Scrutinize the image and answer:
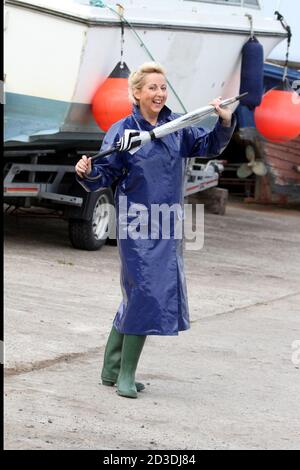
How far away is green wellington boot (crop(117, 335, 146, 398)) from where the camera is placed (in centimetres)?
603

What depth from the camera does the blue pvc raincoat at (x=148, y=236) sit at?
5.97m

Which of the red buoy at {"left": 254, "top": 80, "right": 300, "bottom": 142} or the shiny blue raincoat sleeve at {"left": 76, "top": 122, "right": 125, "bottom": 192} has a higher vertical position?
the red buoy at {"left": 254, "top": 80, "right": 300, "bottom": 142}

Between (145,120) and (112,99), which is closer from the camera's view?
(145,120)

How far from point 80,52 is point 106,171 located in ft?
14.9

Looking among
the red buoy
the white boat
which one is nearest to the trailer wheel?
the white boat

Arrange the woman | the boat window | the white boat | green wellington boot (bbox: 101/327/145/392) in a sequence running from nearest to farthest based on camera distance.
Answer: the woman → green wellington boot (bbox: 101/327/145/392) → the white boat → the boat window

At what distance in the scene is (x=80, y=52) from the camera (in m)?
10.3

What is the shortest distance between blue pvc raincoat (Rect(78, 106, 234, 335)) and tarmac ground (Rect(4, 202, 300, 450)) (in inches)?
17.3

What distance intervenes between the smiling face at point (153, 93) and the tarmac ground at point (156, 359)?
1.52 metres

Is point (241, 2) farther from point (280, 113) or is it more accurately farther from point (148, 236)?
point (148, 236)

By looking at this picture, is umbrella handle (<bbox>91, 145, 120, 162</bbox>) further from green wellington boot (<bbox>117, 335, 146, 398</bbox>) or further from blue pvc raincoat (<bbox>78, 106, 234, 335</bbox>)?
green wellington boot (<bbox>117, 335, 146, 398</bbox>)

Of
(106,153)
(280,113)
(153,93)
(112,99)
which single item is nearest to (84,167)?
(106,153)

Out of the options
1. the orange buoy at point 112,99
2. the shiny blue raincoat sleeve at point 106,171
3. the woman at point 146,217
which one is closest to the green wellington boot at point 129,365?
the woman at point 146,217

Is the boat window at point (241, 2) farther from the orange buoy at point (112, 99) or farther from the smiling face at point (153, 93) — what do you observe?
the smiling face at point (153, 93)
